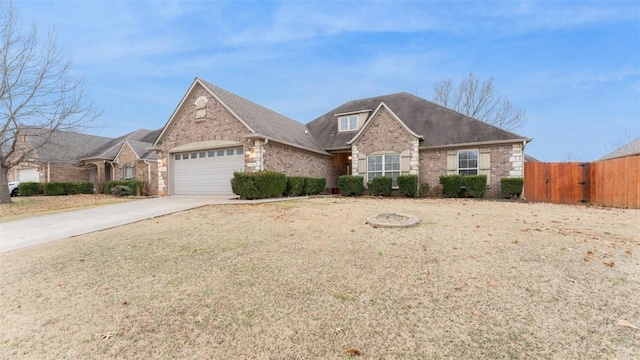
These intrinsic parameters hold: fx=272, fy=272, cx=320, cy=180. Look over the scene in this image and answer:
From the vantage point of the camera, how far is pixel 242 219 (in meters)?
7.55

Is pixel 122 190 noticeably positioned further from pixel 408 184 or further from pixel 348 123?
pixel 408 184

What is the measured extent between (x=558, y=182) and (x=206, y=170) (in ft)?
59.4

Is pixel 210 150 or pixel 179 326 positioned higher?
pixel 210 150

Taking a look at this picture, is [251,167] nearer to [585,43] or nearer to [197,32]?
[197,32]

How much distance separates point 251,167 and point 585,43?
2551cm

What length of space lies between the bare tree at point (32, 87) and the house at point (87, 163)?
575 cm

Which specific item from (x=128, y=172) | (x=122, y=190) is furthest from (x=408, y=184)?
(x=128, y=172)

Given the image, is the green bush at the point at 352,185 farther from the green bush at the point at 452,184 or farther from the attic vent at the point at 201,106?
the attic vent at the point at 201,106

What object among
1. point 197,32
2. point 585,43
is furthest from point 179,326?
point 585,43

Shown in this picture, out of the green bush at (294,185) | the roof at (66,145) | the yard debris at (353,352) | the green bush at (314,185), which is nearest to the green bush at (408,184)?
the green bush at (314,185)

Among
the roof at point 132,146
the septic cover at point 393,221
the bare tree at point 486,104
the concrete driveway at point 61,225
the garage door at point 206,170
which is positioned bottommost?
the concrete driveway at point 61,225

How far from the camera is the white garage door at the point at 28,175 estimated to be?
77.5 feet

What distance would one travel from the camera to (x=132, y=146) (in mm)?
21156

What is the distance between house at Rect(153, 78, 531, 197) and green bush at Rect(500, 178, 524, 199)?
67cm
